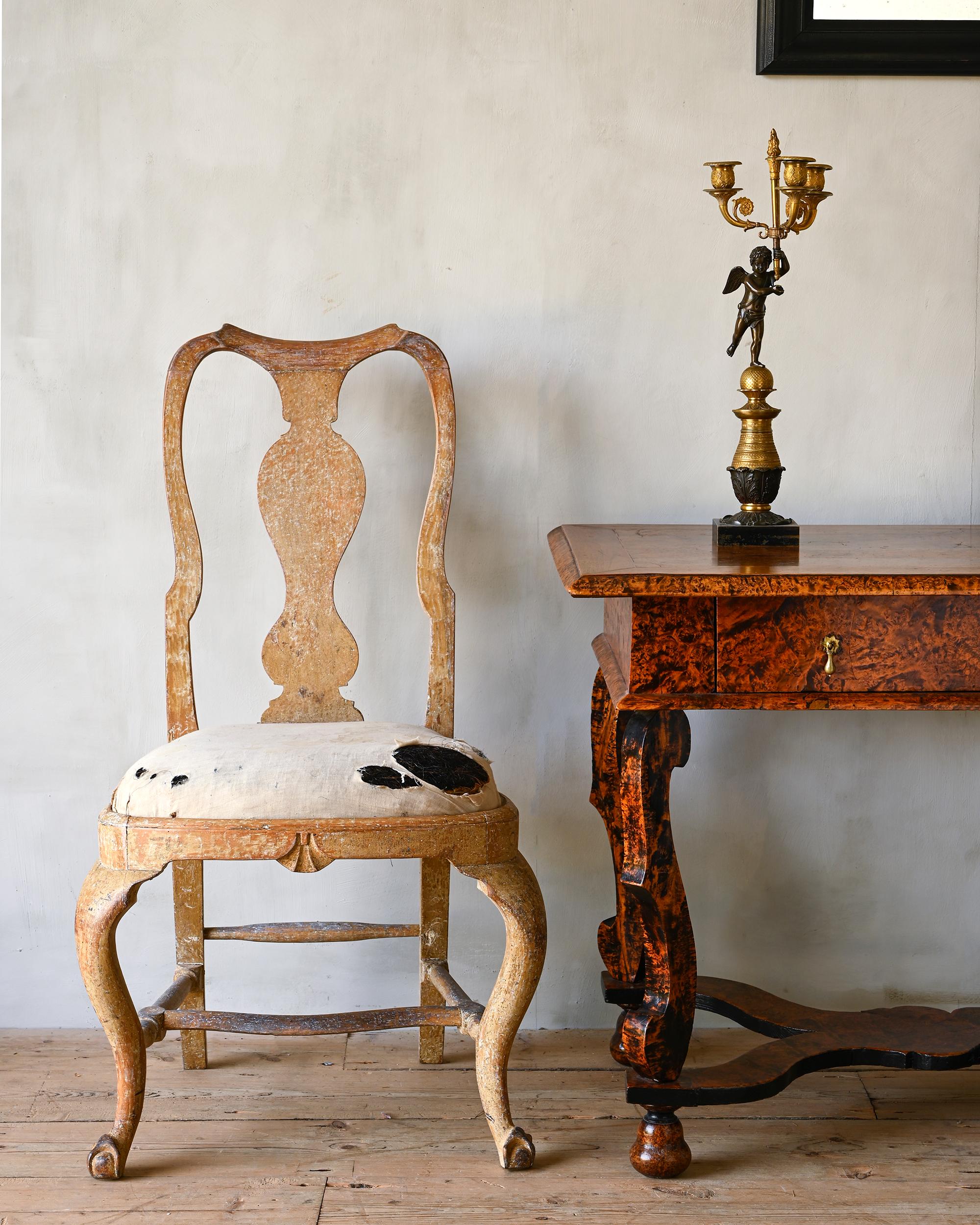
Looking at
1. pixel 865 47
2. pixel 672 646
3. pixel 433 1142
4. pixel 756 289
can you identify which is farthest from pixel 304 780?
pixel 865 47

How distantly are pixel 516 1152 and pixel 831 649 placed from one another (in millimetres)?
813

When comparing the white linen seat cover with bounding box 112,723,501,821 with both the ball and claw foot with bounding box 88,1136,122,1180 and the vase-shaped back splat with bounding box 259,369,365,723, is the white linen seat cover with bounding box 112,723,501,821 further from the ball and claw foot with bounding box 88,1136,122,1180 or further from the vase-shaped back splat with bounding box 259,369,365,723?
the ball and claw foot with bounding box 88,1136,122,1180

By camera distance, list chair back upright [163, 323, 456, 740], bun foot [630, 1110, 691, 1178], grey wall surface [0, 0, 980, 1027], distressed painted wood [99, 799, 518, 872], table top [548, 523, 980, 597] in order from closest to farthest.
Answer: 1. table top [548, 523, 980, 597]
2. distressed painted wood [99, 799, 518, 872]
3. bun foot [630, 1110, 691, 1178]
4. chair back upright [163, 323, 456, 740]
5. grey wall surface [0, 0, 980, 1027]

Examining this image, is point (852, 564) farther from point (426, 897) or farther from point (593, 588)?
point (426, 897)

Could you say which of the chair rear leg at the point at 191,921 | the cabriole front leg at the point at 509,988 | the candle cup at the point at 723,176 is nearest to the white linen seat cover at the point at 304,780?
the cabriole front leg at the point at 509,988

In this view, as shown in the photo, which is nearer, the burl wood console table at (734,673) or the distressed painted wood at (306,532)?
the burl wood console table at (734,673)

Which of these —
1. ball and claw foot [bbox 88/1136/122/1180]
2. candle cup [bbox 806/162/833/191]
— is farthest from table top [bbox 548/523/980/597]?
ball and claw foot [bbox 88/1136/122/1180]

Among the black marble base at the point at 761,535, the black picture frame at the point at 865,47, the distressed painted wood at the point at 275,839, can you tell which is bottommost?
the distressed painted wood at the point at 275,839

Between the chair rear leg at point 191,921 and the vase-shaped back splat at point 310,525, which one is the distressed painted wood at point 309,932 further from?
the vase-shaped back splat at point 310,525

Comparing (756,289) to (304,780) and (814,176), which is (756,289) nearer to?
(814,176)

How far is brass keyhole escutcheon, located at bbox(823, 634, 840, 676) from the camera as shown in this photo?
4.69ft

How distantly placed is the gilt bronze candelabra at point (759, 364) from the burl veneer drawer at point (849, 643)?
0.84ft

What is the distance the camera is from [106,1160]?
1.58 meters

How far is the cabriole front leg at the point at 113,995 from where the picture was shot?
153 cm
